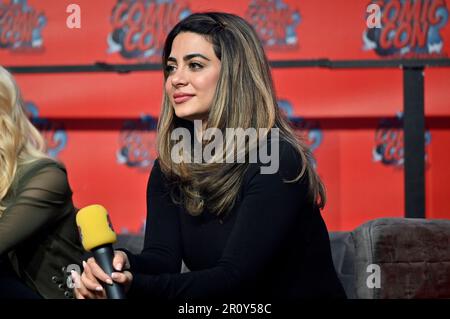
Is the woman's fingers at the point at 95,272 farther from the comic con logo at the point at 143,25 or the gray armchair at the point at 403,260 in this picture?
the comic con logo at the point at 143,25

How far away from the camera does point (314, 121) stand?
2609 mm

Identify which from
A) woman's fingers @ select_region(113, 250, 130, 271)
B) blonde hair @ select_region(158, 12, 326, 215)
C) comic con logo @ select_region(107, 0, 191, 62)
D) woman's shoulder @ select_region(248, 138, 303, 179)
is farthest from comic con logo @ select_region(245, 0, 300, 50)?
woman's fingers @ select_region(113, 250, 130, 271)

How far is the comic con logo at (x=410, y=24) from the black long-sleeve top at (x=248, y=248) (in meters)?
1.13

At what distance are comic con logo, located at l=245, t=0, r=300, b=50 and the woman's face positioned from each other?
0.97 m

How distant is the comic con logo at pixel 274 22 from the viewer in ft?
8.45

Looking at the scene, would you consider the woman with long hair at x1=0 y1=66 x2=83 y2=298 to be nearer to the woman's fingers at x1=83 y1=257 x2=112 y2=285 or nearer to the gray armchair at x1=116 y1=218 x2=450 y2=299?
the woman's fingers at x1=83 y1=257 x2=112 y2=285

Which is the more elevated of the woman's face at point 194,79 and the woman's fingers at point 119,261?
the woman's face at point 194,79

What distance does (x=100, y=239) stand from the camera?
1.20 meters
